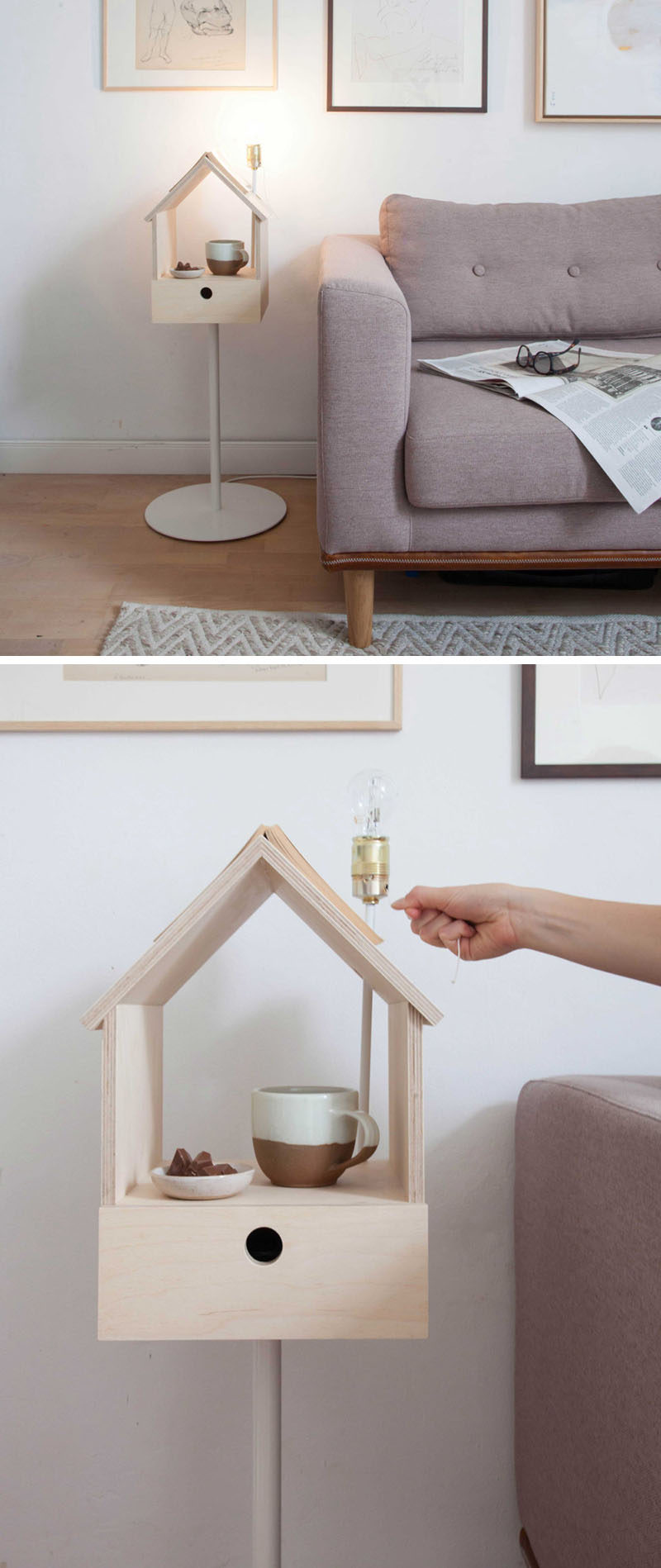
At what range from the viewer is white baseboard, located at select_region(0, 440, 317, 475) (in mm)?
2820

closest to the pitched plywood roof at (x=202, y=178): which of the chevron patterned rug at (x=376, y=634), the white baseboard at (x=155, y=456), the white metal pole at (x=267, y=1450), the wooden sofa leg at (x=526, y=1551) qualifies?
the white baseboard at (x=155, y=456)

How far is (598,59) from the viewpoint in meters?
2.57

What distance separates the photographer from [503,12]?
2541mm

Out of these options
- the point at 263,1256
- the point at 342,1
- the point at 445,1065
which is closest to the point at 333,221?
the point at 342,1

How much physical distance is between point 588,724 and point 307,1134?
637 mm

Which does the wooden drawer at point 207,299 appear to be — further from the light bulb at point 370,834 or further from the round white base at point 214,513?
the light bulb at point 370,834

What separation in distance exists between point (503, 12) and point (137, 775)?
2.27 metres

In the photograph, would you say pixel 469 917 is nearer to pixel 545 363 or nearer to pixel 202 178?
pixel 545 363

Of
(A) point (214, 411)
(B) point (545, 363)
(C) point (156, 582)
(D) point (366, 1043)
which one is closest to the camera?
(D) point (366, 1043)

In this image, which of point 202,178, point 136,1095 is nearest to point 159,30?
point 202,178

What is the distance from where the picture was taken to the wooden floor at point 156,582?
2023 mm

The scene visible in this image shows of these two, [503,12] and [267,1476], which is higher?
[503,12]

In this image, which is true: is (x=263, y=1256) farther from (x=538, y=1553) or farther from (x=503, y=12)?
(x=503, y=12)

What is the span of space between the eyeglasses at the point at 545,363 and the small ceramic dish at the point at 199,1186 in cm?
158
